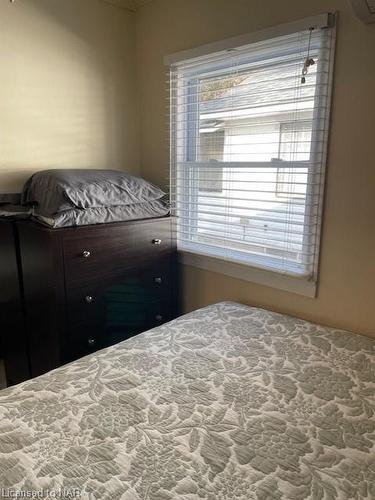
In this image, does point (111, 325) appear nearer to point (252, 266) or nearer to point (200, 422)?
point (252, 266)

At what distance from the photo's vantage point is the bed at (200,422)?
2.71 ft

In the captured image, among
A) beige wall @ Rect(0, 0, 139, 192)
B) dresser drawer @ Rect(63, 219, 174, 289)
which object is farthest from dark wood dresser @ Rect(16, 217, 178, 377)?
beige wall @ Rect(0, 0, 139, 192)

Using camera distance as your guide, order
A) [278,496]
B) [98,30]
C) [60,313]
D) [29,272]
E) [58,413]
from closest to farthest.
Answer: [278,496]
[58,413]
[60,313]
[29,272]
[98,30]

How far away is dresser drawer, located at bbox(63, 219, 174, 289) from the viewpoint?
1.70 meters

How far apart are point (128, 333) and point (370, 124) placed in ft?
4.95

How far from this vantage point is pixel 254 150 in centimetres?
187

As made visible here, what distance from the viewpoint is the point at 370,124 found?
4.82 ft

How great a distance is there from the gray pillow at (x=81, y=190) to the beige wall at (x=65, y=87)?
0.87ft

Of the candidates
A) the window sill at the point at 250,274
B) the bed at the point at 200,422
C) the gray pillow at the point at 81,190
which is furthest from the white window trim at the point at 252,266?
the gray pillow at the point at 81,190

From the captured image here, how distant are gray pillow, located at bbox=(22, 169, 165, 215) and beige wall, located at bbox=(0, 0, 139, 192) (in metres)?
0.26

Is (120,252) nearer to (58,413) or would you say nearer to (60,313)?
(60,313)

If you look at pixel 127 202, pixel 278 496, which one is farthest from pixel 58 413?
pixel 127 202

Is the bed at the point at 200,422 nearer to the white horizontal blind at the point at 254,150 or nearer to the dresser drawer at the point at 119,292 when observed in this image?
the dresser drawer at the point at 119,292

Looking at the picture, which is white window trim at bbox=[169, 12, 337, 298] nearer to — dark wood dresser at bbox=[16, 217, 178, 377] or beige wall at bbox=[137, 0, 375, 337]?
beige wall at bbox=[137, 0, 375, 337]
